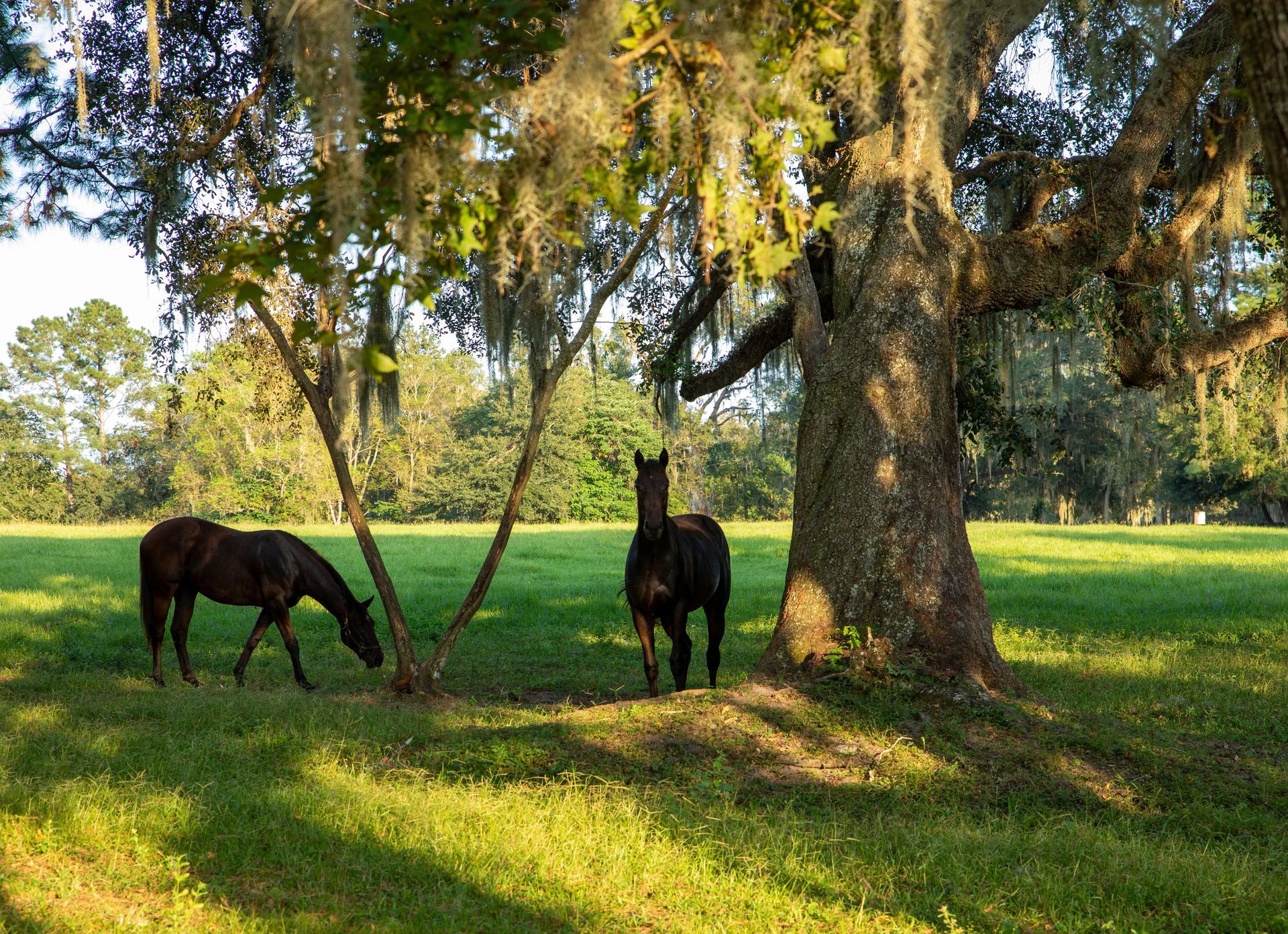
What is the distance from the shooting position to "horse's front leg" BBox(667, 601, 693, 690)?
880 cm

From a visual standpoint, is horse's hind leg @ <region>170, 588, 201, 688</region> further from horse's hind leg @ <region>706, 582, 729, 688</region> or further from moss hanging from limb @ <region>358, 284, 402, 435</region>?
horse's hind leg @ <region>706, 582, 729, 688</region>

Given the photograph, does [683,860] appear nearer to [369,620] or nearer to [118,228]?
[369,620]

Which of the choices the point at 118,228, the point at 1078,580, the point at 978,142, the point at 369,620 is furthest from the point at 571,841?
the point at 1078,580

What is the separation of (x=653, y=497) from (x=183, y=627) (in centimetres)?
528

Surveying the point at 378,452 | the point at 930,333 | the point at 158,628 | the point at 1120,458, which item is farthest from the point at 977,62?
the point at 378,452

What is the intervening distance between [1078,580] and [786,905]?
1605cm

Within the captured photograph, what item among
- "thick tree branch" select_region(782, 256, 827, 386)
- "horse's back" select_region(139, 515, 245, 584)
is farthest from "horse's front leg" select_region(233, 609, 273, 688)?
"thick tree branch" select_region(782, 256, 827, 386)

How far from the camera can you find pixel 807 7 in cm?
365

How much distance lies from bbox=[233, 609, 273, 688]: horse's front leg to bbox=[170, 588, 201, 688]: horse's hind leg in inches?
14.4

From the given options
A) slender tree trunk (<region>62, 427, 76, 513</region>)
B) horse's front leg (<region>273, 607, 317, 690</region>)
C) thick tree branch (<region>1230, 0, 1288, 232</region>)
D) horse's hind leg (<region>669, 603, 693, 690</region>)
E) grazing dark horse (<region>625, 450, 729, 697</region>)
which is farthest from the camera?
slender tree trunk (<region>62, 427, 76, 513</region>)

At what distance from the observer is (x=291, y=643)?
31.5ft

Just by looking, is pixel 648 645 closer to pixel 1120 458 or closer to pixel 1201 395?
pixel 1201 395

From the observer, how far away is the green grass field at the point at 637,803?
3.91 metres

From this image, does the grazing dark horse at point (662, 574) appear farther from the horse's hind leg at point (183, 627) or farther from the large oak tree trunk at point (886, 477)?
the horse's hind leg at point (183, 627)
